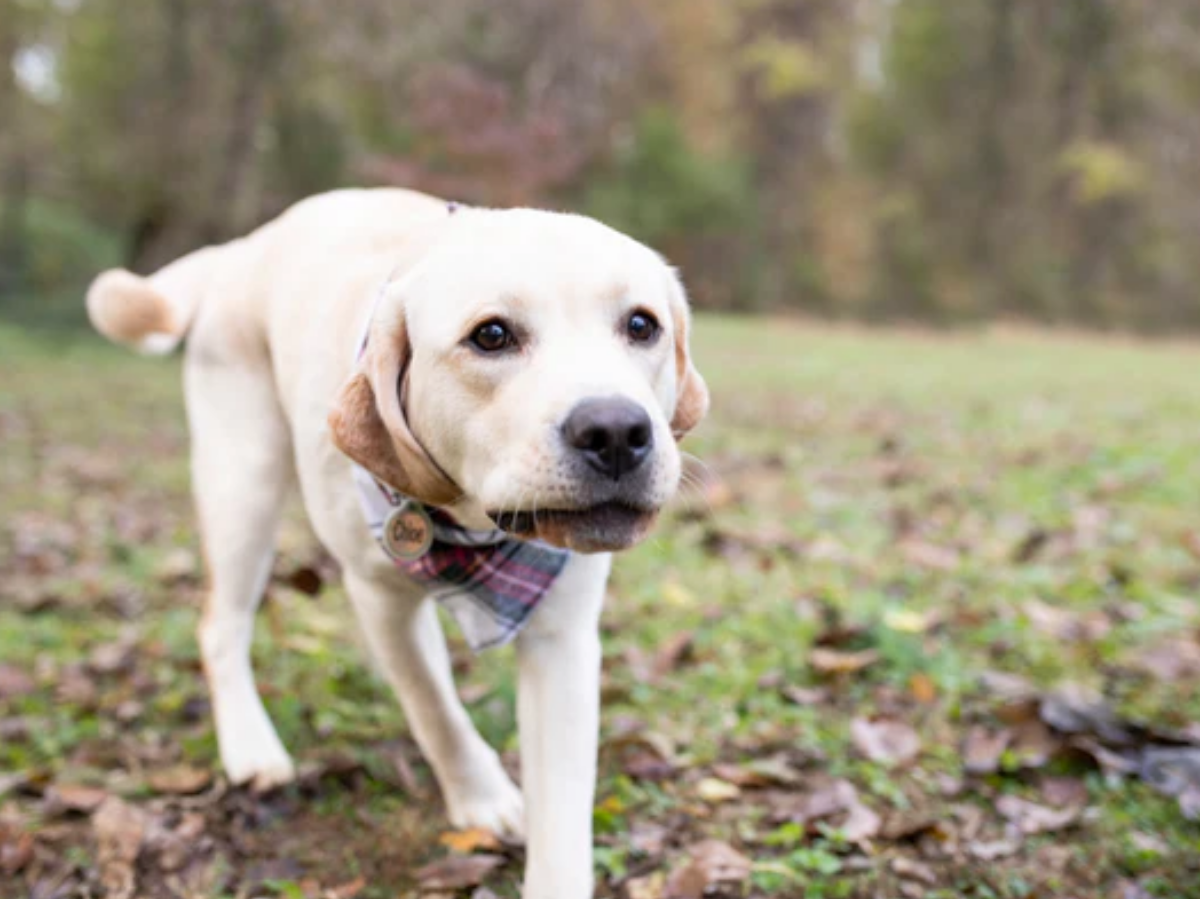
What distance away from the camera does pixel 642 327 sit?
2.26 m

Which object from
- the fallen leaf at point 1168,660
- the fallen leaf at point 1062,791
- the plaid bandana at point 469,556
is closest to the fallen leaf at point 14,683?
the plaid bandana at point 469,556

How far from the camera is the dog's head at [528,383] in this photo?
6.63ft

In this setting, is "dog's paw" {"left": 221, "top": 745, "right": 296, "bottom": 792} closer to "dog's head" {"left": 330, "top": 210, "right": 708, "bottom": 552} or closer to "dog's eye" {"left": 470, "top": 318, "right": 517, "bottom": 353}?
"dog's head" {"left": 330, "top": 210, "right": 708, "bottom": 552}

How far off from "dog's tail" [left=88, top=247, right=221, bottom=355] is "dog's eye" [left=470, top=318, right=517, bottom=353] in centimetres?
167

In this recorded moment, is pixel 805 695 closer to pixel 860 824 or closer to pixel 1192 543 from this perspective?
pixel 860 824

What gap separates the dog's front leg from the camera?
2.35 m

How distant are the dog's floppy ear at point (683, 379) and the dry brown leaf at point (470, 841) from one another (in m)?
1.02

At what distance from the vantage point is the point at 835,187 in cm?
3100

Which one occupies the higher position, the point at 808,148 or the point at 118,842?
the point at 808,148

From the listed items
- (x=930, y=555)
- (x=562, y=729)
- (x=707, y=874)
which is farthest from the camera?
(x=930, y=555)

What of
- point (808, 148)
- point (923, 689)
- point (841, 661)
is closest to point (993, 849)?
point (923, 689)

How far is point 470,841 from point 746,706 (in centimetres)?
102

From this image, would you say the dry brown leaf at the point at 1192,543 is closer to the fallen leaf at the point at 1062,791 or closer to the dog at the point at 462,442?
the fallen leaf at the point at 1062,791

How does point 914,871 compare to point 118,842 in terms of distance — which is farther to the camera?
point 118,842
